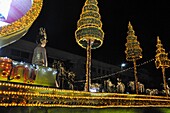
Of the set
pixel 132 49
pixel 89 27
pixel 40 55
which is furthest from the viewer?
pixel 132 49

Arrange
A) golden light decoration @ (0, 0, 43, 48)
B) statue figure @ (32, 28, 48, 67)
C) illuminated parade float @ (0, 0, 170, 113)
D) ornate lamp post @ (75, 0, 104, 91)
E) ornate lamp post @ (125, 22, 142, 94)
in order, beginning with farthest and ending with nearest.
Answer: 1. ornate lamp post @ (125, 22, 142, 94)
2. ornate lamp post @ (75, 0, 104, 91)
3. statue figure @ (32, 28, 48, 67)
4. golden light decoration @ (0, 0, 43, 48)
5. illuminated parade float @ (0, 0, 170, 113)

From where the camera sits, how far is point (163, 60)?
12273mm

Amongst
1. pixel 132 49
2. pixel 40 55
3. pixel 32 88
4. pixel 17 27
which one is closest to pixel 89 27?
pixel 40 55

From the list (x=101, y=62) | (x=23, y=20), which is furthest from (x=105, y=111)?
(x=101, y=62)

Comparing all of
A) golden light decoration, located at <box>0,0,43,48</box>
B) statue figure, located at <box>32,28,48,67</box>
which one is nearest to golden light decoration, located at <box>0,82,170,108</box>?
golden light decoration, located at <box>0,0,43,48</box>

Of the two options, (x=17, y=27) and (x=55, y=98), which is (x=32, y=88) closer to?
(x=55, y=98)

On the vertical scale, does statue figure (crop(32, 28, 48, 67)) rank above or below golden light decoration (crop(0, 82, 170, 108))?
above

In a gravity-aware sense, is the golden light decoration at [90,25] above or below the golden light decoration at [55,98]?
above

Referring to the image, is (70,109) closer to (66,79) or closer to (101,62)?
(66,79)

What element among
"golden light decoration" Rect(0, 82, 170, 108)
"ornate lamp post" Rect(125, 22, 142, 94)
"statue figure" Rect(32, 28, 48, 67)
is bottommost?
"golden light decoration" Rect(0, 82, 170, 108)

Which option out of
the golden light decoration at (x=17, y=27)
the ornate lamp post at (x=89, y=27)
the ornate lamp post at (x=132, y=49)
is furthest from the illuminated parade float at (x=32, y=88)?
the ornate lamp post at (x=132, y=49)

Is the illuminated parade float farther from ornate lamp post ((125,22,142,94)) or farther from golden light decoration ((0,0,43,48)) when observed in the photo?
ornate lamp post ((125,22,142,94))

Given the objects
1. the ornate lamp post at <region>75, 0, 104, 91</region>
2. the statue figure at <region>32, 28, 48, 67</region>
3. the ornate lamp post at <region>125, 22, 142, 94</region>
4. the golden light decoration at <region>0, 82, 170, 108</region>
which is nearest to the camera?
the golden light decoration at <region>0, 82, 170, 108</region>

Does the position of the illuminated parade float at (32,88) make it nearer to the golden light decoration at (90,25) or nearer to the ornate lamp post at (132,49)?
Answer: the golden light decoration at (90,25)
